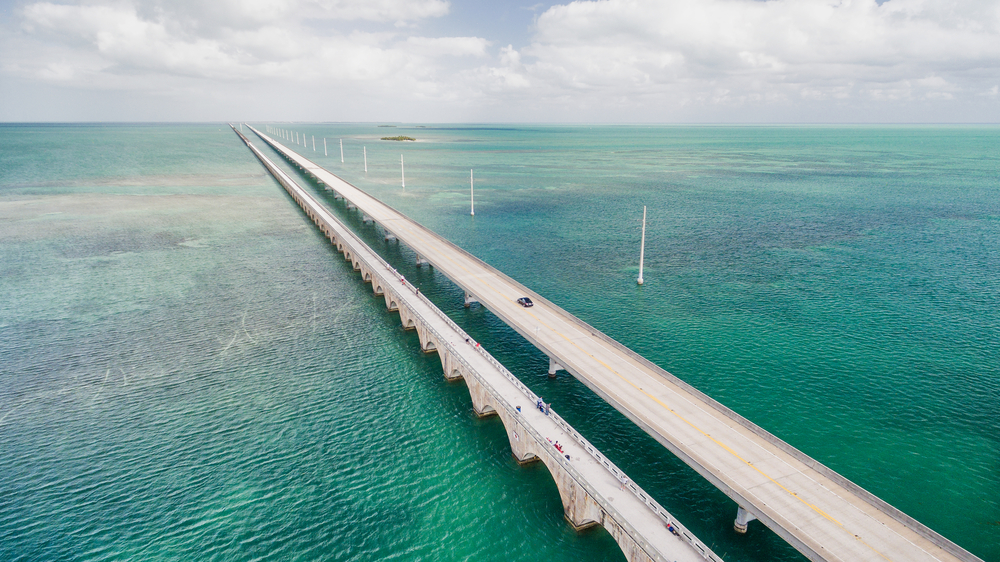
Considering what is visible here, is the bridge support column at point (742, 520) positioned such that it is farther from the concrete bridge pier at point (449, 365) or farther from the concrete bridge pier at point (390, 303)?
the concrete bridge pier at point (390, 303)

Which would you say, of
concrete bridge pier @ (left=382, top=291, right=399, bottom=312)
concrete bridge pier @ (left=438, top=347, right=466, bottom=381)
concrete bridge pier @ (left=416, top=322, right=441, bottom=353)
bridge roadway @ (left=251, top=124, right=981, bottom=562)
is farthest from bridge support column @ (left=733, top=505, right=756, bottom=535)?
concrete bridge pier @ (left=382, top=291, right=399, bottom=312)

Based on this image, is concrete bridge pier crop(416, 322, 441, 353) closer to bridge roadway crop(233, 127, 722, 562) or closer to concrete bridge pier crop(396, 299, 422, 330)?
bridge roadway crop(233, 127, 722, 562)

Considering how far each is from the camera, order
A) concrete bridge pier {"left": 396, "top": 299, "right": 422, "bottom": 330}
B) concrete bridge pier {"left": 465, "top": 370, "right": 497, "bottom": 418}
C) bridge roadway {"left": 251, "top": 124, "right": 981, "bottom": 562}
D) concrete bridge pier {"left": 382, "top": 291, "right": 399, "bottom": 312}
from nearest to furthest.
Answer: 1. bridge roadway {"left": 251, "top": 124, "right": 981, "bottom": 562}
2. concrete bridge pier {"left": 465, "top": 370, "right": 497, "bottom": 418}
3. concrete bridge pier {"left": 396, "top": 299, "right": 422, "bottom": 330}
4. concrete bridge pier {"left": 382, "top": 291, "right": 399, "bottom": 312}

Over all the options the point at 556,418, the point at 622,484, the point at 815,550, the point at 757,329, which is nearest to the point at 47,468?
the point at 556,418

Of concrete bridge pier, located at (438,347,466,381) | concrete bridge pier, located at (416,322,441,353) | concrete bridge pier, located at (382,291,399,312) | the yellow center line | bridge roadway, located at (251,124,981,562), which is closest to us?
bridge roadway, located at (251,124,981,562)

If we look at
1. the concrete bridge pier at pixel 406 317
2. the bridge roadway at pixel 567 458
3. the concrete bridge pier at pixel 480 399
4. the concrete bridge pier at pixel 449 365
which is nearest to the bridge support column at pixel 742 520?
the bridge roadway at pixel 567 458

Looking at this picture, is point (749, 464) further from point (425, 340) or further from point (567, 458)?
point (425, 340)

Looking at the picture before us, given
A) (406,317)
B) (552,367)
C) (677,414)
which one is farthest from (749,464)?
(406,317)
